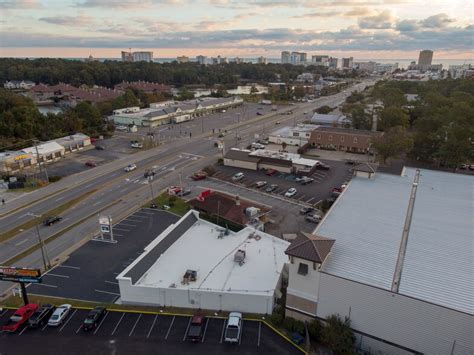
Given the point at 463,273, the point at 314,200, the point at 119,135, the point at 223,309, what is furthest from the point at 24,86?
the point at 463,273

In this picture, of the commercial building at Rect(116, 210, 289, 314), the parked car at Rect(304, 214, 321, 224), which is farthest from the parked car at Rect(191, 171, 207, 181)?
the commercial building at Rect(116, 210, 289, 314)

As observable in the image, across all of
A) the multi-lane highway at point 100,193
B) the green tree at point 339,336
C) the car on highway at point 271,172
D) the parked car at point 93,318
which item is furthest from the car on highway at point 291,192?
the parked car at point 93,318

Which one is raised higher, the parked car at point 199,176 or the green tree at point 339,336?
the green tree at point 339,336

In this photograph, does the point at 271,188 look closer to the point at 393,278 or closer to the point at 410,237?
the point at 410,237

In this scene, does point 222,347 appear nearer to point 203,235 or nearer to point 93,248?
point 203,235

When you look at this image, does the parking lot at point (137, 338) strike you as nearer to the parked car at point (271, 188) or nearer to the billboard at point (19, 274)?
the billboard at point (19, 274)

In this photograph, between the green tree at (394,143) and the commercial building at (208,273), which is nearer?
the commercial building at (208,273)

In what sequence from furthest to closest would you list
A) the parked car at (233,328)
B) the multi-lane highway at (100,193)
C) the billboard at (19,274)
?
the multi-lane highway at (100,193) → the billboard at (19,274) → the parked car at (233,328)
